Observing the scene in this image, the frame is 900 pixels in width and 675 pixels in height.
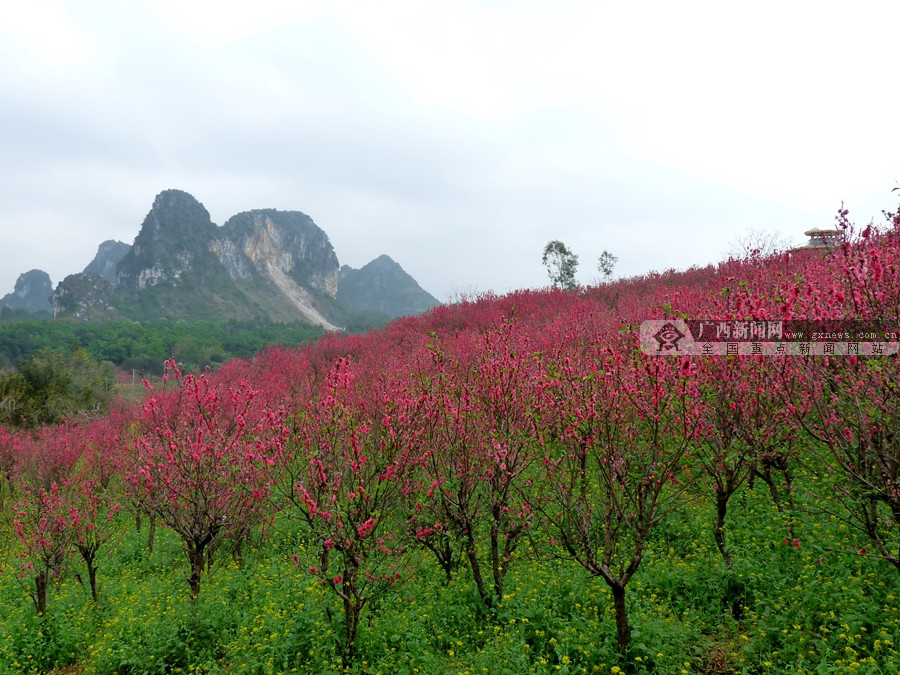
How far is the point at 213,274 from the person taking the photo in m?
135

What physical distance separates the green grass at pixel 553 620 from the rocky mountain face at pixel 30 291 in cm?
23449

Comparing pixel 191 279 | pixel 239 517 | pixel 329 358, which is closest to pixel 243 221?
pixel 191 279

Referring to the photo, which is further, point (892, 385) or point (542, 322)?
point (542, 322)

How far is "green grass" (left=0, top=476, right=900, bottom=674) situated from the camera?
4598mm

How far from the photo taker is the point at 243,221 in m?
158

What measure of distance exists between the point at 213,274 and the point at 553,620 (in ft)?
490

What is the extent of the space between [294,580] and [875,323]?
8770 mm

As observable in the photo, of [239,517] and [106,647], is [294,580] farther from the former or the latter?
[106,647]

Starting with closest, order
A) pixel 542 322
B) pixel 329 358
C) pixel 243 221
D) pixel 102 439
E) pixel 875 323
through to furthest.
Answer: pixel 875 323
pixel 102 439
pixel 542 322
pixel 329 358
pixel 243 221

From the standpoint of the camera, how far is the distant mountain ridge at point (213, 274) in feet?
364

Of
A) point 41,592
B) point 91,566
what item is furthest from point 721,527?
point 41,592
